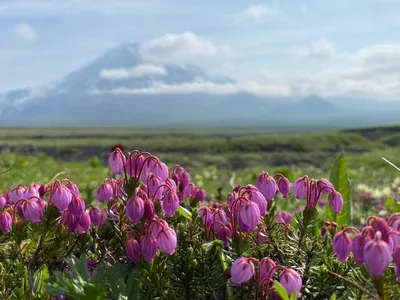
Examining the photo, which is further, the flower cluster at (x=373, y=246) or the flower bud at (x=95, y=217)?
the flower bud at (x=95, y=217)

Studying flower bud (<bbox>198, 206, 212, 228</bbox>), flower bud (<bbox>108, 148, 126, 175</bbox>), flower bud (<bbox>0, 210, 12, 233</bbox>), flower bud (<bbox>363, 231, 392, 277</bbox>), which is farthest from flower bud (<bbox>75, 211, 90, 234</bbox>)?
flower bud (<bbox>363, 231, 392, 277</bbox>)

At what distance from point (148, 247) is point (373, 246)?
76cm

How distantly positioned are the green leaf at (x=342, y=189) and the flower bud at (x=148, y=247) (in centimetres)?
155

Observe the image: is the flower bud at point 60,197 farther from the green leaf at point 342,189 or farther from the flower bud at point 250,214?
the green leaf at point 342,189

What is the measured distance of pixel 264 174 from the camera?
7.87ft

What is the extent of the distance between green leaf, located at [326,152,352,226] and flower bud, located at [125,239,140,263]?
1.52m

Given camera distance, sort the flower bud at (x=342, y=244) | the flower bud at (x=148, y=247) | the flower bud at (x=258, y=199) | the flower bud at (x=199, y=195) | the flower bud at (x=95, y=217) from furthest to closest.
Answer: the flower bud at (x=199, y=195) → the flower bud at (x=95, y=217) → the flower bud at (x=258, y=199) → the flower bud at (x=148, y=247) → the flower bud at (x=342, y=244)

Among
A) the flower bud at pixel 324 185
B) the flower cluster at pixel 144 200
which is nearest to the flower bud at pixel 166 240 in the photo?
the flower cluster at pixel 144 200

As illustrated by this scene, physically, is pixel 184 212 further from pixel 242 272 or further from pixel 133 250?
pixel 242 272

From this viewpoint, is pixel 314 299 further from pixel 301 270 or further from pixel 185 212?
pixel 185 212

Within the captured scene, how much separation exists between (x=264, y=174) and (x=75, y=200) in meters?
0.87

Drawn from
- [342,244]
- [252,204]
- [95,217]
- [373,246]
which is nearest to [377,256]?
[373,246]

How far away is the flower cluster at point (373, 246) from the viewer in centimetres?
147

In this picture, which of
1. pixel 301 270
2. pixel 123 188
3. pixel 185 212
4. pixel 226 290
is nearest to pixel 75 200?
pixel 123 188
